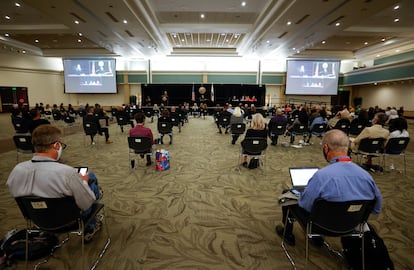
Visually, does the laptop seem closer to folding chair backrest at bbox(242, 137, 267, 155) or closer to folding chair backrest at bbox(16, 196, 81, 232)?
folding chair backrest at bbox(16, 196, 81, 232)

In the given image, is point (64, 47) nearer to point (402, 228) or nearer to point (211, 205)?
point (211, 205)

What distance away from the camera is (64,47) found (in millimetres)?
20000

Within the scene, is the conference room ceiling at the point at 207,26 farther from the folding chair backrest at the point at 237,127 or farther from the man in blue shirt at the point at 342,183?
the man in blue shirt at the point at 342,183

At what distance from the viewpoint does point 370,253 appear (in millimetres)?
2139

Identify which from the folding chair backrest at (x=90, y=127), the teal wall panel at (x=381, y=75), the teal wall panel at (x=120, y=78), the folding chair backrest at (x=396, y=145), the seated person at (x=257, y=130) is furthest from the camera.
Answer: the teal wall panel at (x=120, y=78)

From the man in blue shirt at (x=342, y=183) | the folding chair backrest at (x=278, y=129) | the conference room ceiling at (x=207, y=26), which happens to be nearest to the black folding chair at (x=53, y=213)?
the man in blue shirt at (x=342, y=183)

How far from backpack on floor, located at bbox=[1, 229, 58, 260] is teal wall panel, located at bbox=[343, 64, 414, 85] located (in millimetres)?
20808

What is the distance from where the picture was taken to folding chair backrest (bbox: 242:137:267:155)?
4930 mm

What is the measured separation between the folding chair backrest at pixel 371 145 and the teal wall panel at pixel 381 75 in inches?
589

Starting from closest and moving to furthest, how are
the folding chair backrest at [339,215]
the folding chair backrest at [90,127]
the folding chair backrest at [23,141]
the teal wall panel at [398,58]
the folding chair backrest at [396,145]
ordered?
the folding chair backrest at [339,215] → the folding chair backrest at [396,145] → the folding chair backrest at [23,141] → the folding chair backrest at [90,127] → the teal wall panel at [398,58]

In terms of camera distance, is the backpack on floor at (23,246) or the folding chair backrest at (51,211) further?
the backpack on floor at (23,246)

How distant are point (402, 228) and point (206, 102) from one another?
1974 cm

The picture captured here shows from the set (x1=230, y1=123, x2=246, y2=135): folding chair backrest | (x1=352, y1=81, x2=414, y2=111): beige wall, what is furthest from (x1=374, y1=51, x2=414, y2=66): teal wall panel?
(x1=230, y1=123, x2=246, y2=135): folding chair backrest

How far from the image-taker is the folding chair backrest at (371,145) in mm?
4941
